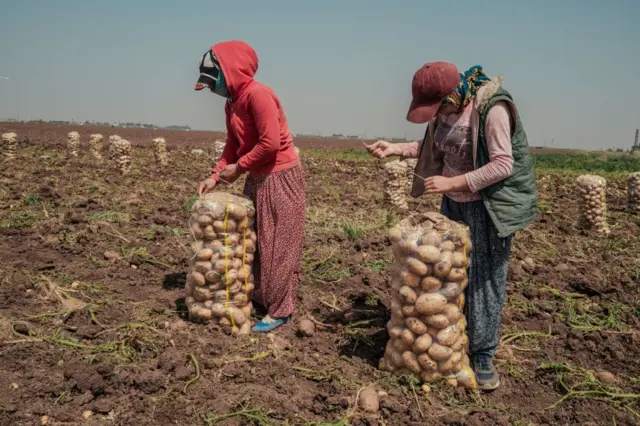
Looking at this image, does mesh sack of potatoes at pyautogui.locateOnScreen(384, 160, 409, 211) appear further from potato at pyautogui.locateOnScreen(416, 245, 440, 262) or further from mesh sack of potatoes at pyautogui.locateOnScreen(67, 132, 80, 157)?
mesh sack of potatoes at pyautogui.locateOnScreen(67, 132, 80, 157)

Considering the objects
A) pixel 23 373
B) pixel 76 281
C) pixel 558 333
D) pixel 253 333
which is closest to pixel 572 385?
pixel 558 333

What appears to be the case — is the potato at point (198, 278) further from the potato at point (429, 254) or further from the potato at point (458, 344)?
the potato at point (458, 344)

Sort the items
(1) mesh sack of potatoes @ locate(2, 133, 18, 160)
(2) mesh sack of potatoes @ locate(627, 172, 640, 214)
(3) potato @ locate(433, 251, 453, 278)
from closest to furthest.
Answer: (3) potato @ locate(433, 251, 453, 278) < (2) mesh sack of potatoes @ locate(627, 172, 640, 214) < (1) mesh sack of potatoes @ locate(2, 133, 18, 160)

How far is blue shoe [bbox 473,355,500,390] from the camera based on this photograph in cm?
284

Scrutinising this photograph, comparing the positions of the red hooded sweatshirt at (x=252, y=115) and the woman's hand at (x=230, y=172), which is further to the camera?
the woman's hand at (x=230, y=172)

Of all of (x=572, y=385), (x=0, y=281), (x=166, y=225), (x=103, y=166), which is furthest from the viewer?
(x=103, y=166)

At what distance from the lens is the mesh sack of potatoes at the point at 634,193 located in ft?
27.5

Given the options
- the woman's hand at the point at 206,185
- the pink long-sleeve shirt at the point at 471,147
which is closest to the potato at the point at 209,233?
the woman's hand at the point at 206,185

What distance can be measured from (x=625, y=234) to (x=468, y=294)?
513 centimetres

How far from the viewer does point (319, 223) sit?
6906 millimetres

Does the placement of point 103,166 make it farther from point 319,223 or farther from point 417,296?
point 417,296

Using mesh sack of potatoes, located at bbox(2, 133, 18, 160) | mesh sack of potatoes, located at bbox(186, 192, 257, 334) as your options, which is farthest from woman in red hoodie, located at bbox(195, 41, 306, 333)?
mesh sack of potatoes, located at bbox(2, 133, 18, 160)

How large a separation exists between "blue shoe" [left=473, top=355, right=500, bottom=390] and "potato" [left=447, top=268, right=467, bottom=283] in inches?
22.3

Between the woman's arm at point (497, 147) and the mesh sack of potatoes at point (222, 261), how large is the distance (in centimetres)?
149
